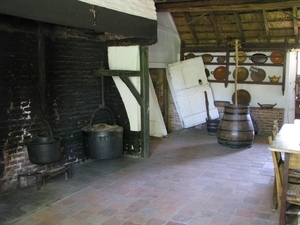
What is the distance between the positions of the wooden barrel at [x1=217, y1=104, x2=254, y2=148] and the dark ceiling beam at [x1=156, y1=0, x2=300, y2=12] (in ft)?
6.48

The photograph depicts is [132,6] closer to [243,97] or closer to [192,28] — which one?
[192,28]

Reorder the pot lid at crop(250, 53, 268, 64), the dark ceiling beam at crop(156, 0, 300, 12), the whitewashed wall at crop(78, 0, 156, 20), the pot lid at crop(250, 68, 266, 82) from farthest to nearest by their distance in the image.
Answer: the pot lid at crop(250, 68, 266, 82) → the pot lid at crop(250, 53, 268, 64) → the dark ceiling beam at crop(156, 0, 300, 12) → the whitewashed wall at crop(78, 0, 156, 20)

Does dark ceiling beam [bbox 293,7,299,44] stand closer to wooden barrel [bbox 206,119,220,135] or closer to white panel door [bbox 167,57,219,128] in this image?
white panel door [bbox 167,57,219,128]

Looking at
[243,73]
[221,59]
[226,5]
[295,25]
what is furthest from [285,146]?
[221,59]

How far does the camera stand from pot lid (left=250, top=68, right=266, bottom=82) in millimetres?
8359

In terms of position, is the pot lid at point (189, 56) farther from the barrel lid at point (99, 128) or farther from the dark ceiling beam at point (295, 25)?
the barrel lid at point (99, 128)

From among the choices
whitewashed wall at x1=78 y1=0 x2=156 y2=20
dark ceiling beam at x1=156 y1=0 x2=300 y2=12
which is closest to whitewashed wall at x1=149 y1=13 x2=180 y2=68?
dark ceiling beam at x1=156 y1=0 x2=300 y2=12

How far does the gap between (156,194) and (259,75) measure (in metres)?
5.45

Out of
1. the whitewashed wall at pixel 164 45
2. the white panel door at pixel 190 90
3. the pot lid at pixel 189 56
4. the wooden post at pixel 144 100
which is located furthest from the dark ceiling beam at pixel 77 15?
the pot lid at pixel 189 56

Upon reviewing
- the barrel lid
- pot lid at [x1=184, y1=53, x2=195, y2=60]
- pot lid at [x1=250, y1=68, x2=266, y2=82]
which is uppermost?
pot lid at [x1=184, y1=53, x2=195, y2=60]

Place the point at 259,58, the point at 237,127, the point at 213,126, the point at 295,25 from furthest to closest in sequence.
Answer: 1. the point at 259,58
2. the point at 213,126
3. the point at 295,25
4. the point at 237,127

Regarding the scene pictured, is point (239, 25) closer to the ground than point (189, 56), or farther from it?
farther from it

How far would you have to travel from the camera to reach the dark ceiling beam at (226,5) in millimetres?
5840

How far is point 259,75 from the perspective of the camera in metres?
8.41
